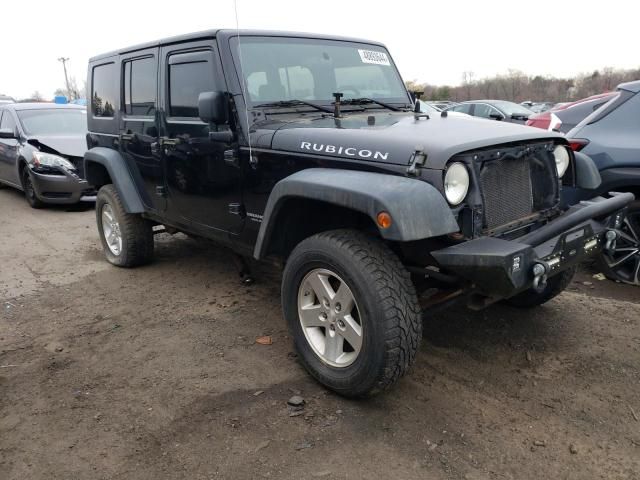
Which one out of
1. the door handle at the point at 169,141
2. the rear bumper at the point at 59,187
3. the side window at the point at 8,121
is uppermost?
the side window at the point at 8,121

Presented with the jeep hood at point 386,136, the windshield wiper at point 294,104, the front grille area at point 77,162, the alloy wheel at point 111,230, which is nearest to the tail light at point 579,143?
the jeep hood at point 386,136

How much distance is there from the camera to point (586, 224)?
9.59 ft

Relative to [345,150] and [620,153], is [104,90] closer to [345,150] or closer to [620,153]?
[345,150]

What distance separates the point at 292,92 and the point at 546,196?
1.80m

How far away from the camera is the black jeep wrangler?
2.60 meters

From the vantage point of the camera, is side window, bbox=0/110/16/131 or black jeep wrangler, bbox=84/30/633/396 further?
side window, bbox=0/110/16/131

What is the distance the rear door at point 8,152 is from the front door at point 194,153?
5.81 m

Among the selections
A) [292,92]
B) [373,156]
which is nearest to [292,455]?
[373,156]

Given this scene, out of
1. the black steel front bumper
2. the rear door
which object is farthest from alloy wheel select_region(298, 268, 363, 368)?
the rear door

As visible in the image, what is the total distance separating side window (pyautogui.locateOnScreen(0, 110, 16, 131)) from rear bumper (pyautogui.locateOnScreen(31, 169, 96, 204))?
1415mm

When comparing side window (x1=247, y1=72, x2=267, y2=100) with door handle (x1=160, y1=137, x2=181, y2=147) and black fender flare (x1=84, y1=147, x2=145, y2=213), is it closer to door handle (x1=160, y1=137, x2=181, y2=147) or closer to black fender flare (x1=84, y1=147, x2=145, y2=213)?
door handle (x1=160, y1=137, x2=181, y2=147)

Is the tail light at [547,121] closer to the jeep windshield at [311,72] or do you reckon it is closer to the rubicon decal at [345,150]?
the jeep windshield at [311,72]

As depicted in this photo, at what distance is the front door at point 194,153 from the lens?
3693 millimetres

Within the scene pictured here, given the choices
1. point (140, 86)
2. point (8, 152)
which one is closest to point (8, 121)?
point (8, 152)
